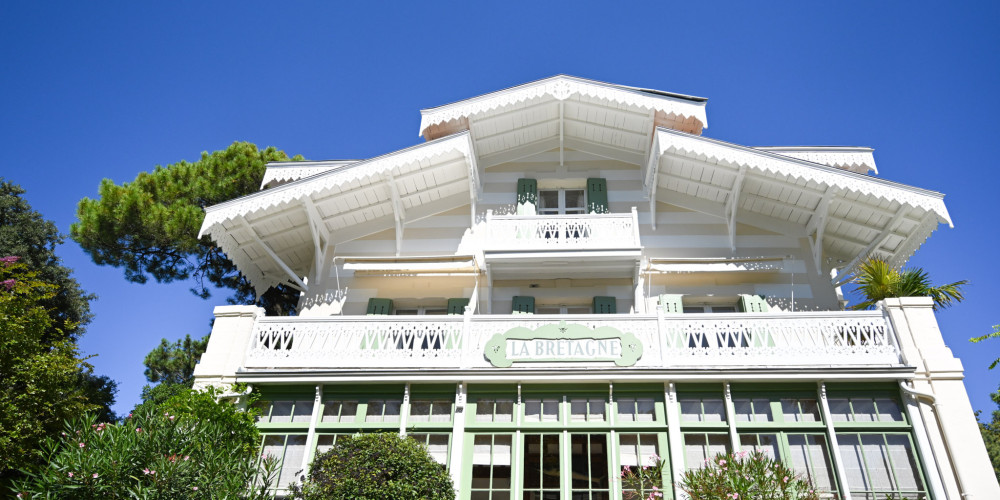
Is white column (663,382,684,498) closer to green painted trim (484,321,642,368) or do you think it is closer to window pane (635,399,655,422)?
window pane (635,399,655,422)

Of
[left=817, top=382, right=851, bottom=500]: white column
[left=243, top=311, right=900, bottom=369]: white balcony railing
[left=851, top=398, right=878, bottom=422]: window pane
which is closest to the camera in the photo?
[left=817, top=382, right=851, bottom=500]: white column

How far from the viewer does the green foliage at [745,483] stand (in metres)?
8.98

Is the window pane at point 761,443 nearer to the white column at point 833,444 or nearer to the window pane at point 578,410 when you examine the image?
the white column at point 833,444

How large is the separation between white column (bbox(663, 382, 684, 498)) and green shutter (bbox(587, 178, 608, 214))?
220 inches

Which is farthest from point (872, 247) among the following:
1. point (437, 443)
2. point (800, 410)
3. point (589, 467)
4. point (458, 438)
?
point (437, 443)

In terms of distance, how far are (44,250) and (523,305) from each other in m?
14.3

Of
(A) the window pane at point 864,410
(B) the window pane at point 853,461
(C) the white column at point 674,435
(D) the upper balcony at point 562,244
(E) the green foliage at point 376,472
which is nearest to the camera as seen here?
(E) the green foliage at point 376,472

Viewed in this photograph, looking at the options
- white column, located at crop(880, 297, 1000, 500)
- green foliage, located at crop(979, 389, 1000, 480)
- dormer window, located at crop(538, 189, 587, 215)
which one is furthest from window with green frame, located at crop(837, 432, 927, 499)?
green foliage, located at crop(979, 389, 1000, 480)

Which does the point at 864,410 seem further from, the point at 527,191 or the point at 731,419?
the point at 527,191

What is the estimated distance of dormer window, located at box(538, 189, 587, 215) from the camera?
16.6 meters

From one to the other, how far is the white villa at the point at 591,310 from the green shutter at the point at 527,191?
0.16 ft

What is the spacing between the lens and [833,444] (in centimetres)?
1067

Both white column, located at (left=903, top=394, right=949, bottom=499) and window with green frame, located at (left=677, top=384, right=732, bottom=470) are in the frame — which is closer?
white column, located at (left=903, top=394, right=949, bottom=499)

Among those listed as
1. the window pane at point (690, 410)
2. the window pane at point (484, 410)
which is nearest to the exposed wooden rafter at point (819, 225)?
the window pane at point (690, 410)
